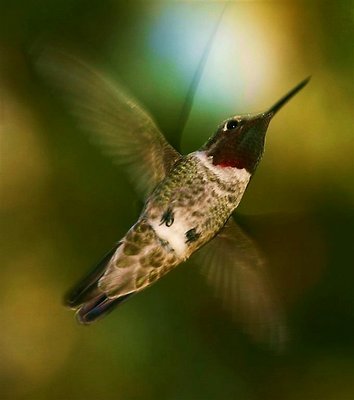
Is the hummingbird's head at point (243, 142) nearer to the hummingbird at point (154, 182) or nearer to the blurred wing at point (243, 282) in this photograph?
the hummingbird at point (154, 182)

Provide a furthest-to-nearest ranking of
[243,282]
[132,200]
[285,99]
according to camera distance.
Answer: [132,200]
[243,282]
[285,99]

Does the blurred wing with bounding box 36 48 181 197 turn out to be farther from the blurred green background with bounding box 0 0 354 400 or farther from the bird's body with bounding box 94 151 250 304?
the blurred green background with bounding box 0 0 354 400

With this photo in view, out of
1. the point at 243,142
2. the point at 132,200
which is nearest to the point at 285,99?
the point at 243,142

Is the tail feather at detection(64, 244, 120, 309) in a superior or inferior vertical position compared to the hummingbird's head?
inferior

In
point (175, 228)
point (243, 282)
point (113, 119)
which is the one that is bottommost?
point (243, 282)

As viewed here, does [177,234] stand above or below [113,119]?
below

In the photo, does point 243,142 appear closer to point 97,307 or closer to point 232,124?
point 232,124

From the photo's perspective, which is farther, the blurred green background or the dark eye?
the blurred green background

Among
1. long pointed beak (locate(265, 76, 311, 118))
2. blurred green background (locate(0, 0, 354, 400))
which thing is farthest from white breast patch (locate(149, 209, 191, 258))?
blurred green background (locate(0, 0, 354, 400))
